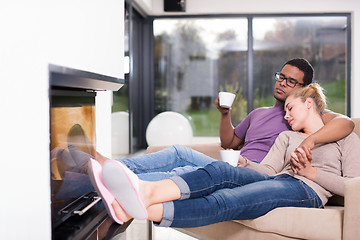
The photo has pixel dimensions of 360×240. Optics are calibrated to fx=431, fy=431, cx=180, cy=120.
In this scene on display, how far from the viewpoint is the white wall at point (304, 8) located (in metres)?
6.20

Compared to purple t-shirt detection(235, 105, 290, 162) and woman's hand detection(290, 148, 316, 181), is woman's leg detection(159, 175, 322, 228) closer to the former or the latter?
woman's hand detection(290, 148, 316, 181)

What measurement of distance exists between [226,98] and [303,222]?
0.83m

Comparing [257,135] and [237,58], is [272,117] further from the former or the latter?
[237,58]

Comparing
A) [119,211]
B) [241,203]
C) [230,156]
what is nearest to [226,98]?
[230,156]

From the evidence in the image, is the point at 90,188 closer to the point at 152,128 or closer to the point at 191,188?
the point at 191,188

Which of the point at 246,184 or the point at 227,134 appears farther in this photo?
the point at 227,134

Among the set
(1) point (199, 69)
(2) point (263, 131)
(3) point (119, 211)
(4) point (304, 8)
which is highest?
(4) point (304, 8)

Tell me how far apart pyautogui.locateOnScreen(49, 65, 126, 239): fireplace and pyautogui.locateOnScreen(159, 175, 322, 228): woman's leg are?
0.86 ft

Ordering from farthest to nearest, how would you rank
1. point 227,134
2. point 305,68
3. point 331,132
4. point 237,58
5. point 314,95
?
point 237,58, point 227,134, point 305,68, point 314,95, point 331,132

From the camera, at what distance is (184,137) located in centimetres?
485

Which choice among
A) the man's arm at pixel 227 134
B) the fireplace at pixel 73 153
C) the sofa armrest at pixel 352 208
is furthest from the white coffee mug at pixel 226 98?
the sofa armrest at pixel 352 208

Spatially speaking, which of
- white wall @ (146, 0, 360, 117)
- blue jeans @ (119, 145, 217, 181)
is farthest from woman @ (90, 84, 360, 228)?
white wall @ (146, 0, 360, 117)

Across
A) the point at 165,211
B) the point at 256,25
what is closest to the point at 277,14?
the point at 256,25

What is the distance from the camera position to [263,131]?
98.8 inches
